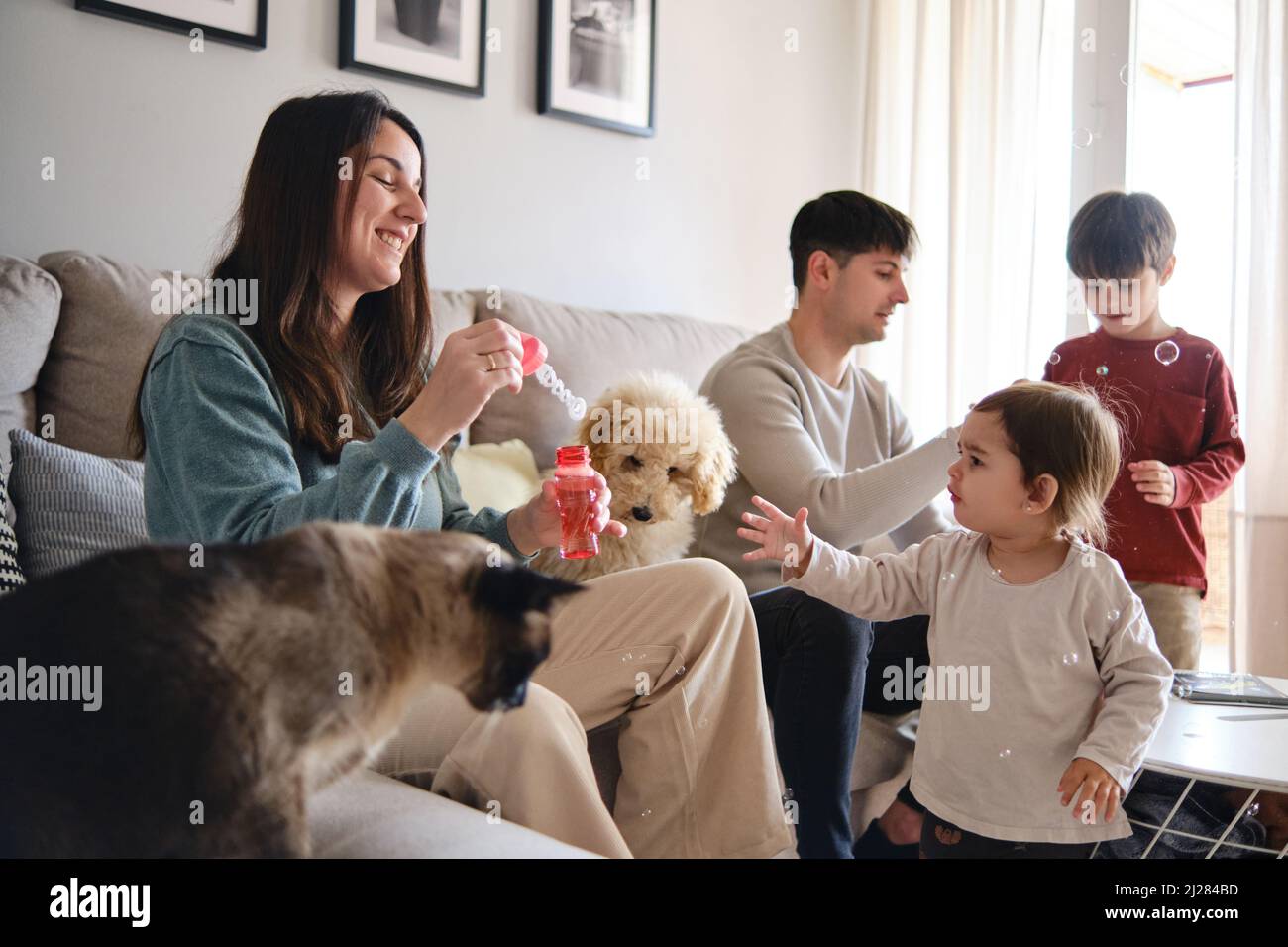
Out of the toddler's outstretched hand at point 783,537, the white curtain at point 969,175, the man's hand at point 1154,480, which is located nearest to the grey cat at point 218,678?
the toddler's outstretched hand at point 783,537

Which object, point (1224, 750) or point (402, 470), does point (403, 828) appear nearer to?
point (402, 470)

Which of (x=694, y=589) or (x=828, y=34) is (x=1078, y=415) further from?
(x=828, y=34)

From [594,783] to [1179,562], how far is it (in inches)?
40.7

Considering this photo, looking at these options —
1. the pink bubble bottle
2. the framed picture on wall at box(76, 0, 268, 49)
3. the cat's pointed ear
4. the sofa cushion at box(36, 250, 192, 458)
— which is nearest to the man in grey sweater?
the pink bubble bottle

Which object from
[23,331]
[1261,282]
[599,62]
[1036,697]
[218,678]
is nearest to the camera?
[218,678]

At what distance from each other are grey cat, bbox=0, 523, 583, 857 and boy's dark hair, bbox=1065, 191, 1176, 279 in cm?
121

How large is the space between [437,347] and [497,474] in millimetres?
247

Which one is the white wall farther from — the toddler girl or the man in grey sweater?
the toddler girl

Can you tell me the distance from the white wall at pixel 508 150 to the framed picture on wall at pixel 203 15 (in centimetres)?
2

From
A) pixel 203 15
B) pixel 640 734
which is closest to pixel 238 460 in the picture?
pixel 640 734

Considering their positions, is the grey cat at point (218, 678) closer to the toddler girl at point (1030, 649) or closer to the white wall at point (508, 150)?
the toddler girl at point (1030, 649)

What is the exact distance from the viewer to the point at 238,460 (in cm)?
75

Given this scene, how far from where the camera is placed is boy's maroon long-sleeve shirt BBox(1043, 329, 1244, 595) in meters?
1.35

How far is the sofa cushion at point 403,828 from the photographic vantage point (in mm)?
562
